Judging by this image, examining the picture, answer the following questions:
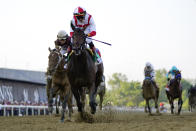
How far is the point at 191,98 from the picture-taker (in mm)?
31516

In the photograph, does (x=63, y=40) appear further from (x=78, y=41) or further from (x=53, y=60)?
(x=78, y=41)

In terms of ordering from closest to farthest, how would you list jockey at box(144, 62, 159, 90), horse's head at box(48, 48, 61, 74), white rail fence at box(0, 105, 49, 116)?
1. horse's head at box(48, 48, 61, 74)
2. jockey at box(144, 62, 159, 90)
3. white rail fence at box(0, 105, 49, 116)

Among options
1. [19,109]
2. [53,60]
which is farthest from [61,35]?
[19,109]

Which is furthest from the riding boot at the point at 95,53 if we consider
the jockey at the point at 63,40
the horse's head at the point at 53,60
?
the horse's head at the point at 53,60

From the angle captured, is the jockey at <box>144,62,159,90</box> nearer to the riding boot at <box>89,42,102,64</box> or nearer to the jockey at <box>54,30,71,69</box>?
the jockey at <box>54,30,71,69</box>

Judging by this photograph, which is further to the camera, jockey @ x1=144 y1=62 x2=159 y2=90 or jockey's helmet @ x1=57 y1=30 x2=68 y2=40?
jockey @ x1=144 y1=62 x2=159 y2=90

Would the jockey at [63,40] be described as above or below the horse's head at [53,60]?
above

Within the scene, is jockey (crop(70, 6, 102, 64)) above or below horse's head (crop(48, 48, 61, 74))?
above

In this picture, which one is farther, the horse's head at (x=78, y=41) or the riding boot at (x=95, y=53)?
the riding boot at (x=95, y=53)

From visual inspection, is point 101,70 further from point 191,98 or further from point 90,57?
point 191,98

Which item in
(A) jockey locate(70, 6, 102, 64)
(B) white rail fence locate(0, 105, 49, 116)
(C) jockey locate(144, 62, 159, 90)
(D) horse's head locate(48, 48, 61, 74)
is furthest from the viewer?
(B) white rail fence locate(0, 105, 49, 116)

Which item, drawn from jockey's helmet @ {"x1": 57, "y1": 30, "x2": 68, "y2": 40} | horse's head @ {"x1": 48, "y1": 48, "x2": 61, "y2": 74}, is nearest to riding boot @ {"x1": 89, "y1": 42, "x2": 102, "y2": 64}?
jockey's helmet @ {"x1": 57, "y1": 30, "x2": 68, "y2": 40}

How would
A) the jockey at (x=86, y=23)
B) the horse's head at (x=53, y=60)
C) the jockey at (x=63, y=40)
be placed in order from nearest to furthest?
the jockey at (x=86, y=23) → the jockey at (x=63, y=40) → the horse's head at (x=53, y=60)

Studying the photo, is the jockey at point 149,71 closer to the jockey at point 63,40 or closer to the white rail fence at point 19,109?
the white rail fence at point 19,109
